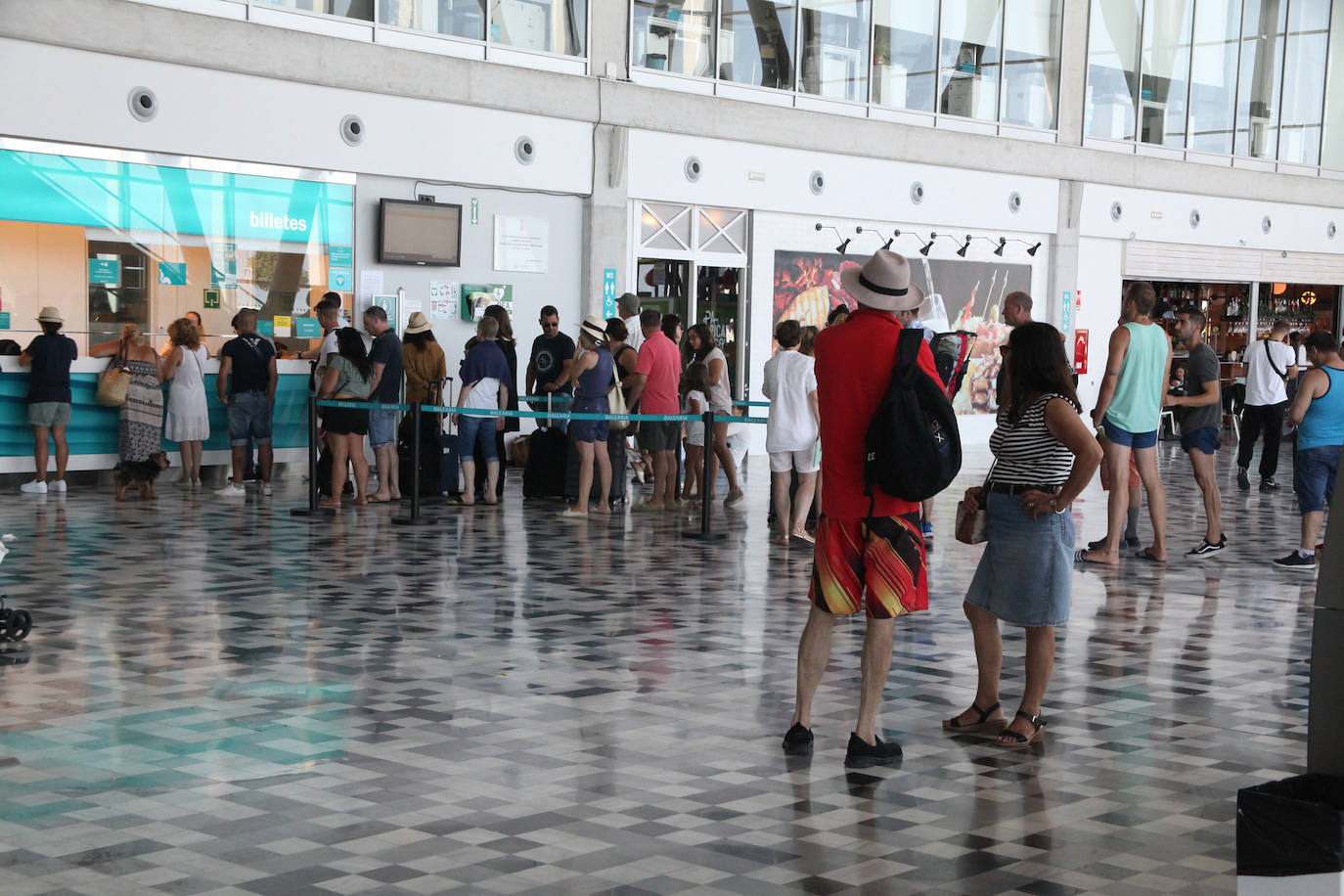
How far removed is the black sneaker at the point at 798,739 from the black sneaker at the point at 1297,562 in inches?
262

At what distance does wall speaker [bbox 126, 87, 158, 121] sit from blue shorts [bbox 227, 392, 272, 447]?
2898 millimetres

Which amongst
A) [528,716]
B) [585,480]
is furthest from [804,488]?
[528,716]

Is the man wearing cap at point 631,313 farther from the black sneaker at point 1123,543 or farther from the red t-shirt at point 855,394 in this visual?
the red t-shirt at point 855,394

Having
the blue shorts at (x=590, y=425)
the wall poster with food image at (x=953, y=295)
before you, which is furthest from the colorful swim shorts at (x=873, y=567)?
the wall poster with food image at (x=953, y=295)

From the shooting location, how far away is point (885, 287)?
5867 millimetres

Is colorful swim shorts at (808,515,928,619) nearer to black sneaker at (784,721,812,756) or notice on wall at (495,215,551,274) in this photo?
black sneaker at (784,721,812,756)

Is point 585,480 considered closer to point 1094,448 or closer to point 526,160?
point 526,160

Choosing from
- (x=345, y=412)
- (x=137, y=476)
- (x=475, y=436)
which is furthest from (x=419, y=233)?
(x=137, y=476)

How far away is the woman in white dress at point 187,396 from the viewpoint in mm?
15250

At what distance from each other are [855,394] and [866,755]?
1312 millimetres

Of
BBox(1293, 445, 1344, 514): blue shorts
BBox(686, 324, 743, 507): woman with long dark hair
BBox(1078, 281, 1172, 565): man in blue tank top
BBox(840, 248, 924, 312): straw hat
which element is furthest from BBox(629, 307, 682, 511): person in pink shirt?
BBox(840, 248, 924, 312): straw hat

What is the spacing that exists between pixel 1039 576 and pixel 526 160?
535 inches

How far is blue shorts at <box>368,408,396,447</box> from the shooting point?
47.4ft

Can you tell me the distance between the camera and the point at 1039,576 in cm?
608
